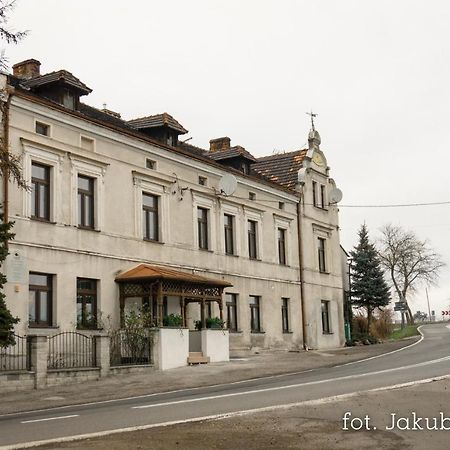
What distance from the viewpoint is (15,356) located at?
21.3m

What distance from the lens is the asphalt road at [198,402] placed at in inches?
464

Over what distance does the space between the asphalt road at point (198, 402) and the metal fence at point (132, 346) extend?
5.09 meters

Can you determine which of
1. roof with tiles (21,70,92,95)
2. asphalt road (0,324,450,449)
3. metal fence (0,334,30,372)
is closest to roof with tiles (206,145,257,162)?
roof with tiles (21,70,92,95)

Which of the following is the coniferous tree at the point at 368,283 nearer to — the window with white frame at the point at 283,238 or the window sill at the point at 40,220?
the window with white frame at the point at 283,238

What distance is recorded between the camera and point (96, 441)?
1008 centimetres

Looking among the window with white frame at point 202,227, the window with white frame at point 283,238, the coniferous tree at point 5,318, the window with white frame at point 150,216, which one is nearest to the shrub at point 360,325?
the window with white frame at point 283,238

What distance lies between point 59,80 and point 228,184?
952 centimetres

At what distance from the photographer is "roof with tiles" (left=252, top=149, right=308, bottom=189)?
129 ft

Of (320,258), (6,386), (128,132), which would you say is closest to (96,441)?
(6,386)

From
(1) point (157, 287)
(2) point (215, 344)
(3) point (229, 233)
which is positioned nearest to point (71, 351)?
(1) point (157, 287)

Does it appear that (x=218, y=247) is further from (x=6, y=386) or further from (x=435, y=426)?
(x=435, y=426)

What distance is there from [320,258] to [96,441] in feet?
103

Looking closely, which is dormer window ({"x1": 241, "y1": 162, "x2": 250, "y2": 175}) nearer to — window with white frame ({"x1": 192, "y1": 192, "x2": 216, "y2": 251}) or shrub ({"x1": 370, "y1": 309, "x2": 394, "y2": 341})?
window with white frame ({"x1": 192, "y1": 192, "x2": 216, "y2": 251})

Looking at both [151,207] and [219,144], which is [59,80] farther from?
[219,144]
